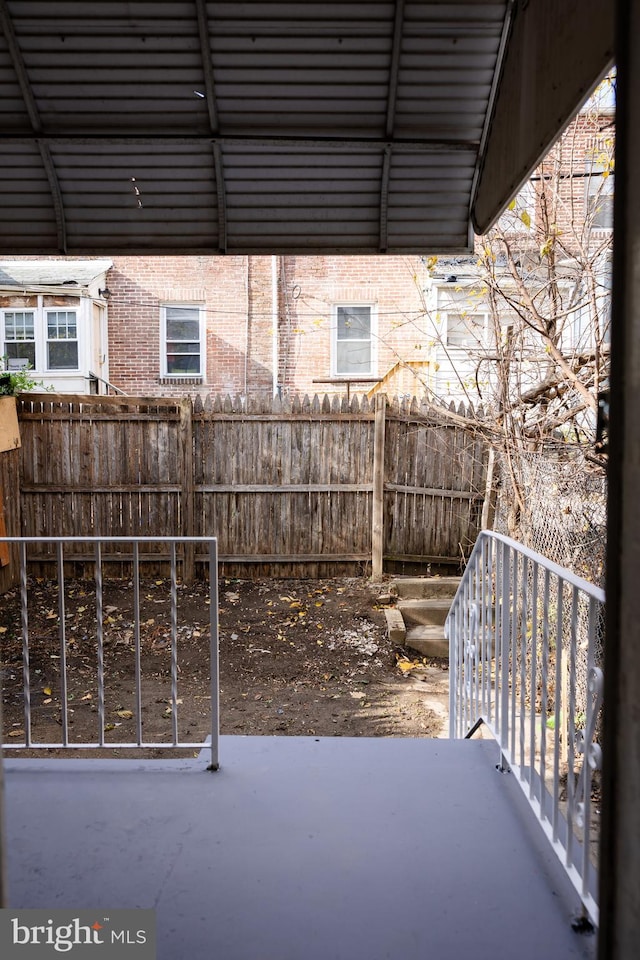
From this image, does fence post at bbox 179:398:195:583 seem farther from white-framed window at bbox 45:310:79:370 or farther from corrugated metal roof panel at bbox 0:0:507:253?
white-framed window at bbox 45:310:79:370

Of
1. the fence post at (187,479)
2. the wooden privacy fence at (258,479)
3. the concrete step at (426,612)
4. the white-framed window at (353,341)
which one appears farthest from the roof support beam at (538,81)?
the white-framed window at (353,341)

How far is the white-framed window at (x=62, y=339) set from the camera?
15375 millimetres

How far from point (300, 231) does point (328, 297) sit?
36.2ft

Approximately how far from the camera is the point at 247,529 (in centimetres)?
1005

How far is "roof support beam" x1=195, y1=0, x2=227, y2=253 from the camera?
3638 millimetres

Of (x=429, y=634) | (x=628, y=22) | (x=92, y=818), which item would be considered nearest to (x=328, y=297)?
(x=429, y=634)

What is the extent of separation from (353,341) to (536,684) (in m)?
12.4

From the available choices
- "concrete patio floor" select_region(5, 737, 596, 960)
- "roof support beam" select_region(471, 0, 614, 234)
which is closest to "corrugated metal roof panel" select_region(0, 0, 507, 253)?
"roof support beam" select_region(471, 0, 614, 234)

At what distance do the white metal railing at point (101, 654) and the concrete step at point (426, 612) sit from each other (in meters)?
2.26

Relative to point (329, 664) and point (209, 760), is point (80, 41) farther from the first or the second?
point (329, 664)

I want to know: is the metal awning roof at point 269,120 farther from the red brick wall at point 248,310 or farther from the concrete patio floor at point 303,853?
the red brick wall at point 248,310

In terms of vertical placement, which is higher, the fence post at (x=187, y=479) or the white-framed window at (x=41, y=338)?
the white-framed window at (x=41, y=338)

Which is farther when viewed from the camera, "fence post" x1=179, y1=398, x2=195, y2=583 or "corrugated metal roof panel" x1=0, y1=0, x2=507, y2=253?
"fence post" x1=179, y1=398, x2=195, y2=583

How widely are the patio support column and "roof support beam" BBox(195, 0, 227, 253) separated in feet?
9.53
